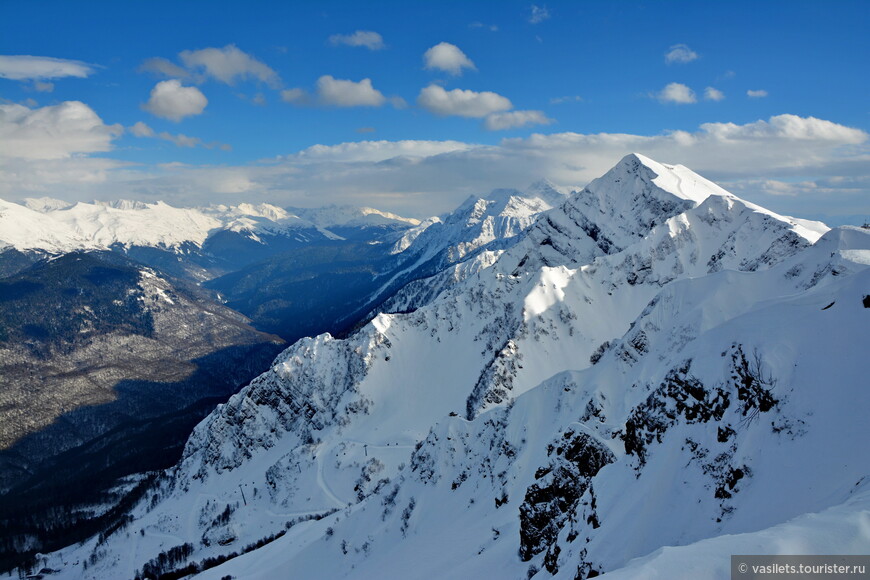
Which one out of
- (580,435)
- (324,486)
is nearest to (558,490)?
(580,435)

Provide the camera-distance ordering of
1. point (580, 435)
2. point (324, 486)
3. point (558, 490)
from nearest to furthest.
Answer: point (558, 490)
point (580, 435)
point (324, 486)

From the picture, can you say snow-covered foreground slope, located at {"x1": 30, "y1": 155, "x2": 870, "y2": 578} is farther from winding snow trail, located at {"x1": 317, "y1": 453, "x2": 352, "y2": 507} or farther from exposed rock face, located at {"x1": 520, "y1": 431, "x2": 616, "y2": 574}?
winding snow trail, located at {"x1": 317, "y1": 453, "x2": 352, "y2": 507}

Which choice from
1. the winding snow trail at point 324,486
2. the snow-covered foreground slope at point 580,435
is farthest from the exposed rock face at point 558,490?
the winding snow trail at point 324,486

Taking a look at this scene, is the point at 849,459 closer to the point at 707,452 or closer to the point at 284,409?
the point at 707,452

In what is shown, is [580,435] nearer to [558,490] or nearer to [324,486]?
[558,490]

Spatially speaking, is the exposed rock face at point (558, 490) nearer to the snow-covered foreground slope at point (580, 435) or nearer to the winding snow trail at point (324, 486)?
the snow-covered foreground slope at point (580, 435)

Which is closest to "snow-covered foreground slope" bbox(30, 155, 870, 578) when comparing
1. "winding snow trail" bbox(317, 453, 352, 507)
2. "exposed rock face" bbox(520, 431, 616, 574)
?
"exposed rock face" bbox(520, 431, 616, 574)

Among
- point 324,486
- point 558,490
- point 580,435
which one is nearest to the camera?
point 558,490

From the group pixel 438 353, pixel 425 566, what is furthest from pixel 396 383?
pixel 425 566
